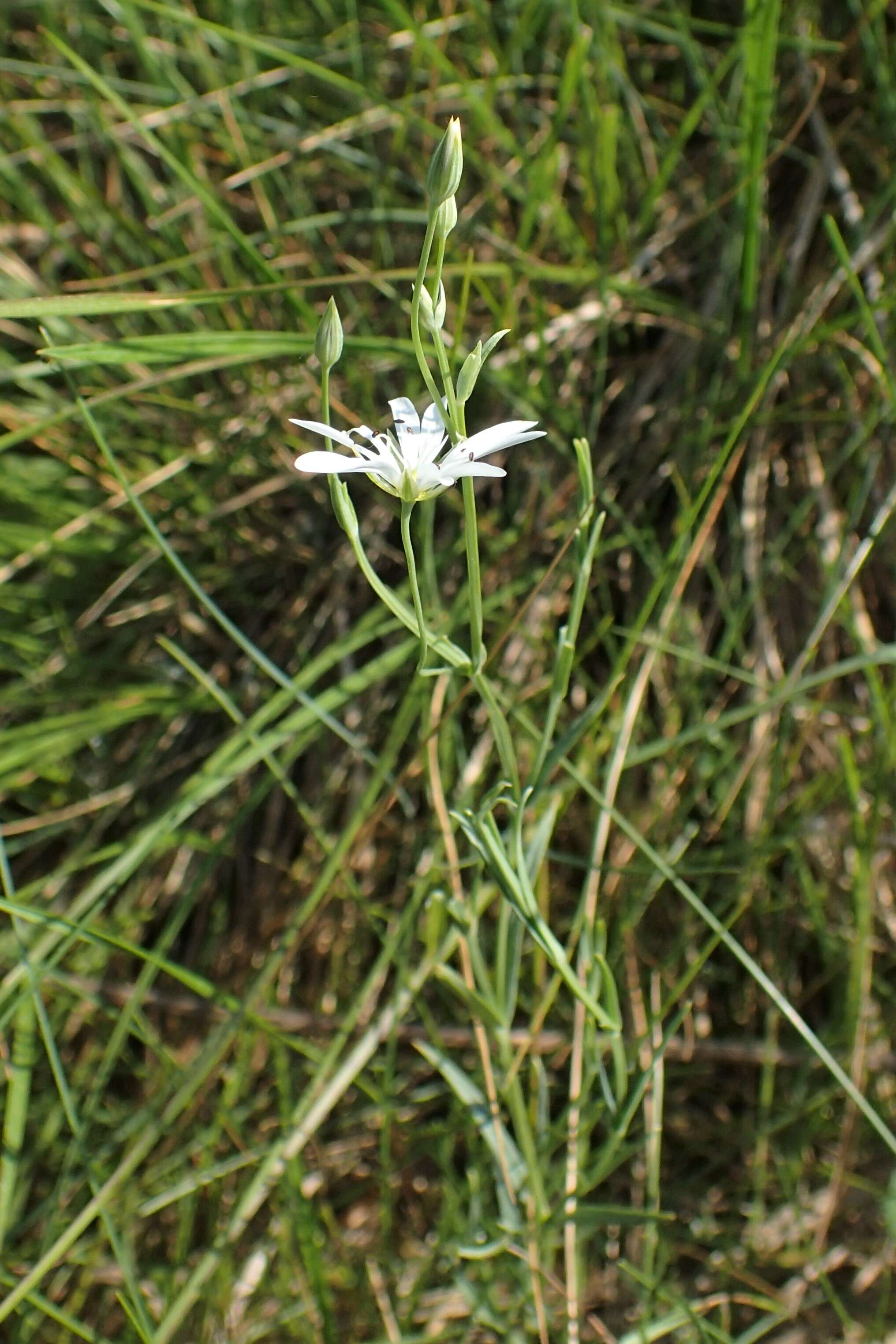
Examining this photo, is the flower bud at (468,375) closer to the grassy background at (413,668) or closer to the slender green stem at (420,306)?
the slender green stem at (420,306)

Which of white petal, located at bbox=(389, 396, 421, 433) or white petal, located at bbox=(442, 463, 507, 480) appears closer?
white petal, located at bbox=(442, 463, 507, 480)

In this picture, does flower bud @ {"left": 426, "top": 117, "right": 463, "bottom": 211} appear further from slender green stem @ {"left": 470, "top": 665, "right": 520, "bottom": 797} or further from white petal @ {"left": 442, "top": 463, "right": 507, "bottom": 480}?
slender green stem @ {"left": 470, "top": 665, "right": 520, "bottom": 797}

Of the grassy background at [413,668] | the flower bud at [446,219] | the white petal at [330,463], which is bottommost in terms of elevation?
the grassy background at [413,668]

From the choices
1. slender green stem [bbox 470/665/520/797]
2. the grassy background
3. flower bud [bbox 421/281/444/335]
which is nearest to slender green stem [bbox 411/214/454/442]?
flower bud [bbox 421/281/444/335]

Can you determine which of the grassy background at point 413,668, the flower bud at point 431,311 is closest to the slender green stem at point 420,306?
the flower bud at point 431,311

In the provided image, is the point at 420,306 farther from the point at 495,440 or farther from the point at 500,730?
the point at 500,730

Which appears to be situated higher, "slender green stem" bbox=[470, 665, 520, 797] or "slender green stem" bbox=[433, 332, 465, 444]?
"slender green stem" bbox=[433, 332, 465, 444]

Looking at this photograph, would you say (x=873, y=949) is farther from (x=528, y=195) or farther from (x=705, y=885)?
(x=528, y=195)
